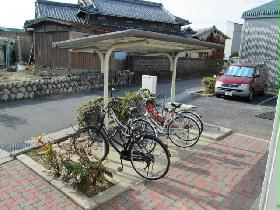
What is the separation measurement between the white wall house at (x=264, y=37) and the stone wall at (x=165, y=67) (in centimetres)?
522

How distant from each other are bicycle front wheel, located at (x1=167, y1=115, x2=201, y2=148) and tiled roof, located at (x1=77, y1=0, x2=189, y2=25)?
54.3ft

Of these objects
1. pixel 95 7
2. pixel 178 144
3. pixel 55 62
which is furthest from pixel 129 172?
pixel 95 7

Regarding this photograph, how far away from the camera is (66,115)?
9602 millimetres

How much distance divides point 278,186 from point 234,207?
7.84 feet

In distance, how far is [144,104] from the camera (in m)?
8.12

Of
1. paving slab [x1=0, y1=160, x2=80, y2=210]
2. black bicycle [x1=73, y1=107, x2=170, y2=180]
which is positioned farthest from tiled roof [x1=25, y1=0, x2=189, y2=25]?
paving slab [x1=0, y1=160, x2=80, y2=210]

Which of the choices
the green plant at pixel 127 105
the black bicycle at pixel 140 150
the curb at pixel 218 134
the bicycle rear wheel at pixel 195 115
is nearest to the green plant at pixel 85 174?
the black bicycle at pixel 140 150

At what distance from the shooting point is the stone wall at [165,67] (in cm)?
1858

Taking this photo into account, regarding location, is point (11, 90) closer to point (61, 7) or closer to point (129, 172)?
point (129, 172)

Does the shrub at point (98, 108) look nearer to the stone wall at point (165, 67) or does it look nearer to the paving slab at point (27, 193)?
the paving slab at point (27, 193)

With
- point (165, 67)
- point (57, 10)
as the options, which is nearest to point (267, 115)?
point (165, 67)

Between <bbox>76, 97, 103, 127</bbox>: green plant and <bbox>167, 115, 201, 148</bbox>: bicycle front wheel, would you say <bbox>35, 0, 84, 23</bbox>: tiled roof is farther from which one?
<bbox>167, 115, 201, 148</bbox>: bicycle front wheel

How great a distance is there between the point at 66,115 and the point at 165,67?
1238 cm

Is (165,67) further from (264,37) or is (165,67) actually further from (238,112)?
(238,112)
